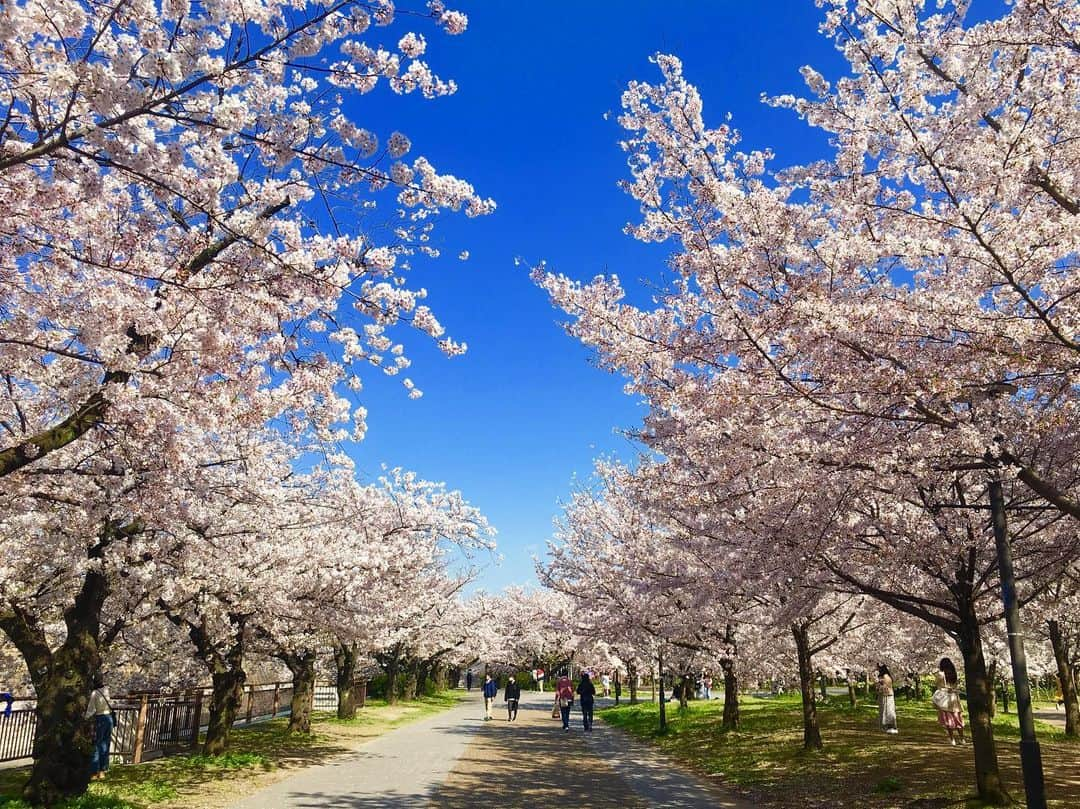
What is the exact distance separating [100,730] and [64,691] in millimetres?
3201

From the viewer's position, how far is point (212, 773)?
1360 centimetres

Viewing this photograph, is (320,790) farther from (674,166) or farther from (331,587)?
(674,166)

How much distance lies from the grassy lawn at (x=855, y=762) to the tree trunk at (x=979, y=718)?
37 cm

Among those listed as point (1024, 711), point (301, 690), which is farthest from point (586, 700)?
point (1024, 711)

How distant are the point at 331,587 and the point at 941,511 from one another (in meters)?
13.0

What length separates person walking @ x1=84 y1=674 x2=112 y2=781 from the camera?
12.6m

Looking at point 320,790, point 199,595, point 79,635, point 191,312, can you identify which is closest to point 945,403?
point 191,312

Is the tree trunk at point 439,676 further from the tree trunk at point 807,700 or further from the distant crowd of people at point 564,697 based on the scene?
the tree trunk at point 807,700

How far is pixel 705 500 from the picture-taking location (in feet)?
31.9

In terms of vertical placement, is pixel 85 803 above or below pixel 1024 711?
below

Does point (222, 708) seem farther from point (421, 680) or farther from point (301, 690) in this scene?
point (421, 680)

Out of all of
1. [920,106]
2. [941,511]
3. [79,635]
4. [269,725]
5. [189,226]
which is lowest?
[269,725]

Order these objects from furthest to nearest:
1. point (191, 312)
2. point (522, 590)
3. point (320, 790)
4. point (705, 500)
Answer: point (522, 590), point (320, 790), point (705, 500), point (191, 312)

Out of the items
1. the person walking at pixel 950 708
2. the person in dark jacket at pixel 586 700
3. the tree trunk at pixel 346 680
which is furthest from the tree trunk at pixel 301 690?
the person walking at pixel 950 708
